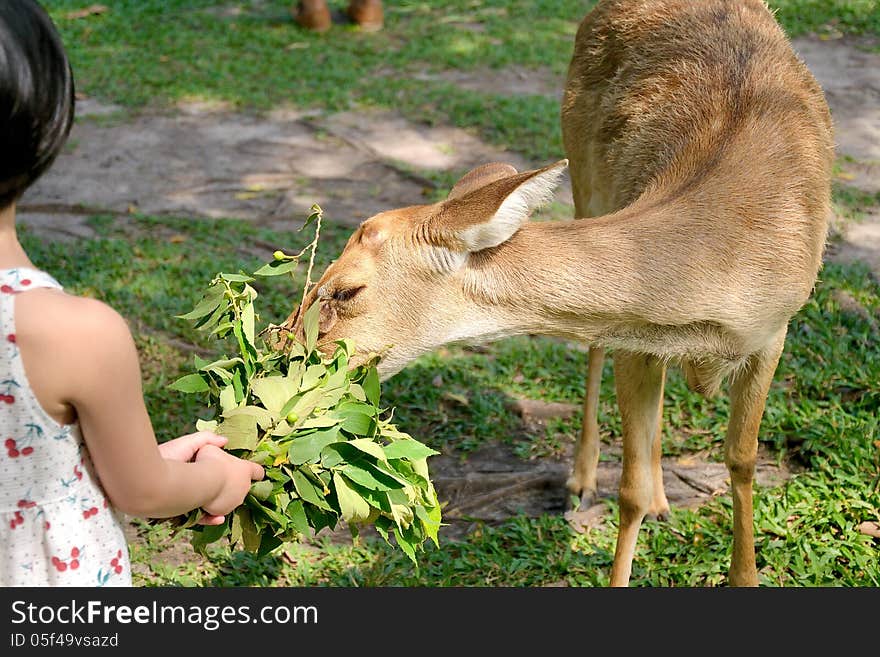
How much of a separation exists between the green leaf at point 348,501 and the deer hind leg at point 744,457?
5.47 feet

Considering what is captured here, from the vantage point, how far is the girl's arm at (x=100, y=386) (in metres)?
1.83

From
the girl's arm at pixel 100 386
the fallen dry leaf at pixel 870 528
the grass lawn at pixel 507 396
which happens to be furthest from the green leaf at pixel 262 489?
the fallen dry leaf at pixel 870 528

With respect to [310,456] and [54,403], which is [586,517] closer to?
[310,456]

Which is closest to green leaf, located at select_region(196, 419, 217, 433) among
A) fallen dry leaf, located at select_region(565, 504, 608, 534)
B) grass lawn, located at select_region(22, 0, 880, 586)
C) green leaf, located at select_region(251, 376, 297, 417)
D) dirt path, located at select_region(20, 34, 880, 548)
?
green leaf, located at select_region(251, 376, 297, 417)

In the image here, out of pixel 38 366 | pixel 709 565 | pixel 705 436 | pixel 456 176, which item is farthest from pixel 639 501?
pixel 456 176

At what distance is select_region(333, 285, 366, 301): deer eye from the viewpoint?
3.21m

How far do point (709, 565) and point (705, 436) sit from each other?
2.75 feet

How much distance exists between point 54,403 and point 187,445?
0.53 meters

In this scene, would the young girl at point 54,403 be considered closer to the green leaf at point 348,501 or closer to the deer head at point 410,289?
the green leaf at point 348,501

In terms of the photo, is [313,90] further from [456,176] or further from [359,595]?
[359,595]

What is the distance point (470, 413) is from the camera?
4.99 m

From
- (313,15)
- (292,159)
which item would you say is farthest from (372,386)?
(313,15)

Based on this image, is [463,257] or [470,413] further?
[470,413]

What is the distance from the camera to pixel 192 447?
2.41 metres
